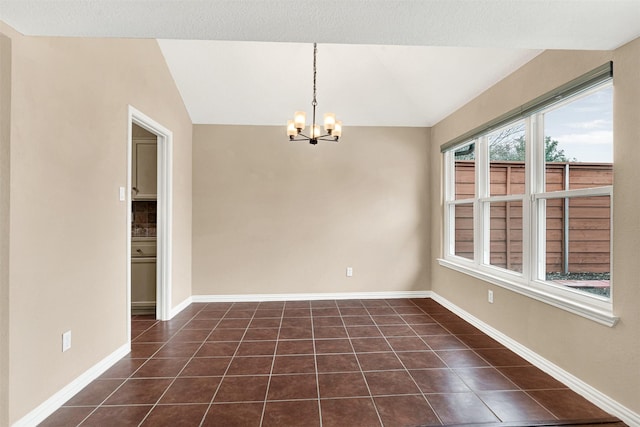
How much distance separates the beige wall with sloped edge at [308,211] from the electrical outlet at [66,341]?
7.55 ft

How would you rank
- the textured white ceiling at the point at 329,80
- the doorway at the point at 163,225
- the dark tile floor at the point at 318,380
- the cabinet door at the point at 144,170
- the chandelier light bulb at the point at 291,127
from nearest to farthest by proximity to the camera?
the dark tile floor at the point at 318,380
the chandelier light bulb at the point at 291,127
the textured white ceiling at the point at 329,80
the doorway at the point at 163,225
the cabinet door at the point at 144,170

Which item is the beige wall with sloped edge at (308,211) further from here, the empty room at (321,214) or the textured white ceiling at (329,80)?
the textured white ceiling at (329,80)

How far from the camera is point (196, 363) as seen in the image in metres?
2.68

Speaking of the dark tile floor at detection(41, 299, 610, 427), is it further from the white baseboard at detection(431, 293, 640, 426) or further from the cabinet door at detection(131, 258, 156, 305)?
the cabinet door at detection(131, 258, 156, 305)

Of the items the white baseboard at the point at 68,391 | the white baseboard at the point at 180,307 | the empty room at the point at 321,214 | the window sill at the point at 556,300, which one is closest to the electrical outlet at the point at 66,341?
the empty room at the point at 321,214

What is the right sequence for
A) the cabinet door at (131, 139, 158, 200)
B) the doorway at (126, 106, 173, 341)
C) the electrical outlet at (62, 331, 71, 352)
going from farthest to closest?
the cabinet door at (131, 139, 158, 200) → the doorway at (126, 106, 173, 341) → the electrical outlet at (62, 331, 71, 352)

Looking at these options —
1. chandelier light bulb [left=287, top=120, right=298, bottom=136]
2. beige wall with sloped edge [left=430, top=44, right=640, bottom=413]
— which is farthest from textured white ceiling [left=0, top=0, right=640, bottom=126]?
chandelier light bulb [left=287, top=120, right=298, bottom=136]

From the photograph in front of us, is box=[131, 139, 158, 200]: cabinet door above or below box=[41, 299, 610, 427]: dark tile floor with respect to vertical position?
above

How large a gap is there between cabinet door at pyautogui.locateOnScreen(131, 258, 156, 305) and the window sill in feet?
12.0

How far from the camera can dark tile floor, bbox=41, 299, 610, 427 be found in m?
1.97

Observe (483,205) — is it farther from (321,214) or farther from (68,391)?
(68,391)

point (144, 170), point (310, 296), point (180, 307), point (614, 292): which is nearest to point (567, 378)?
point (614, 292)

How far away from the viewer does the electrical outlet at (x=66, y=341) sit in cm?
213

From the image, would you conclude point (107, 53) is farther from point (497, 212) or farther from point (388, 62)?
point (497, 212)
